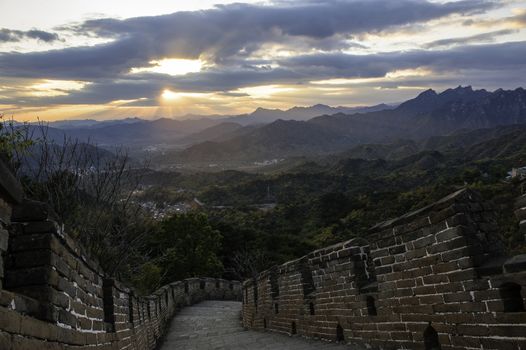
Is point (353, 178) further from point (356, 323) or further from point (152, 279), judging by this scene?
point (356, 323)

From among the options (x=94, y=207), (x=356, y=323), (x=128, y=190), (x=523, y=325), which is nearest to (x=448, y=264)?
(x=523, y=325)

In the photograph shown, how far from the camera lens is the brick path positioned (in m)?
8.37

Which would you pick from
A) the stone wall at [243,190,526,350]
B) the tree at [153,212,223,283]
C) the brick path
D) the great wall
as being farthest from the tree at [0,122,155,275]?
the tree at [153,212,223,283]

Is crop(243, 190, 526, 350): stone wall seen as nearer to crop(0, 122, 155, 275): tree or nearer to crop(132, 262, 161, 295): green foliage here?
crop(0, 122, 155, 275): tree

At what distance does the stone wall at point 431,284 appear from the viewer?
4016 millimetres

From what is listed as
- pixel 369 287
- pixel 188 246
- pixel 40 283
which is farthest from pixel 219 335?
pixel 188 246

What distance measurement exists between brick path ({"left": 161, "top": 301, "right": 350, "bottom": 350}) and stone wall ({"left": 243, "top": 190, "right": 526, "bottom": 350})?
73 cm

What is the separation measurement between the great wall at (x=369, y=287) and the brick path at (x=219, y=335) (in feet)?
2.79

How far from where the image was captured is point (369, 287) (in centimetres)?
625

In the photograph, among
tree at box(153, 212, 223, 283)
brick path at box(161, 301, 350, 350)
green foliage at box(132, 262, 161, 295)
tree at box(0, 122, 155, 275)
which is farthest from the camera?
tree at box(153, 212, 223, 283)

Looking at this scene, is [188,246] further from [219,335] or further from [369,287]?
[369,287]

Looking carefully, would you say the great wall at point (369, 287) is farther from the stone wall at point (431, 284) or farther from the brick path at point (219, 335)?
the brick path at point (219, 335)

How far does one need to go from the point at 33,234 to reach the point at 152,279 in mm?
18883

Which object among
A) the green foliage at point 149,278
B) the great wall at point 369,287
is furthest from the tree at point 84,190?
the green foliage at point 149,278
